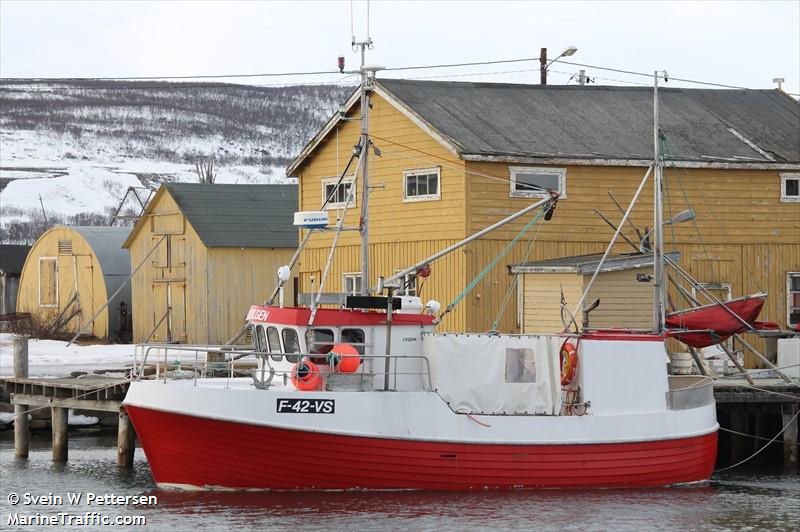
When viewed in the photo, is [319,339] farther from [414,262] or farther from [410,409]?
[414,262]

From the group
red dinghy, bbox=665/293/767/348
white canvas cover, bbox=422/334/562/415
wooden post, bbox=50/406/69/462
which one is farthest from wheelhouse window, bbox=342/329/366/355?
wooden post, bbox=50/406/69/462

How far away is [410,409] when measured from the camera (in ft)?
82.7

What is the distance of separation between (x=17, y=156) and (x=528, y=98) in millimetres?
119976

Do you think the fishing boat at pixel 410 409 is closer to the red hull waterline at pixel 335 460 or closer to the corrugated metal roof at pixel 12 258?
the red hull waterline at pixel 335 460

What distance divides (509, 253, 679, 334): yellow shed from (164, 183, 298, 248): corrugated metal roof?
14790mm

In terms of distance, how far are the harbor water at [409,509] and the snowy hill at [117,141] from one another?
8148cm

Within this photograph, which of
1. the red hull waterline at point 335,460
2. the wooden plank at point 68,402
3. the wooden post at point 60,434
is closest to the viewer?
the red hull waterline at point 335,460

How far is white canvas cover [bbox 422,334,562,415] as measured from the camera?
26.1 meters

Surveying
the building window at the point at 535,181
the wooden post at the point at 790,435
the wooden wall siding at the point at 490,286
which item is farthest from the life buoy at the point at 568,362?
the building window at the point at 535,181

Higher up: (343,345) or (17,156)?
(17,156)

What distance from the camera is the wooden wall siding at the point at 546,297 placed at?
3219 cm

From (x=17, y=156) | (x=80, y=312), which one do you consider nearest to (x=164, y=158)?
(x=17, y=156)

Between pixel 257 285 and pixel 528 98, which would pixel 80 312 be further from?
pixel 528 98

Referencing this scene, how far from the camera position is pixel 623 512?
24844mm
